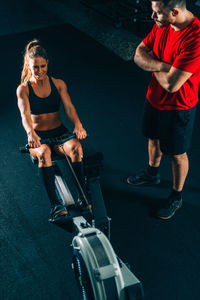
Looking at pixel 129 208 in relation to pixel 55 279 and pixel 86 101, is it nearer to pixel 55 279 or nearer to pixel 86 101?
pixel 55 279

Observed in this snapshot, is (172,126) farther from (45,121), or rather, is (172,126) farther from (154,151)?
(45,121)

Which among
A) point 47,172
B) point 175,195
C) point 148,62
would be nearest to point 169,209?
point 175,195

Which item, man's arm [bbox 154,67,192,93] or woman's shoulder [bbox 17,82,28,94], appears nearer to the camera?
man's arm [bbox 154,67,192,93]

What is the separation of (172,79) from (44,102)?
2.88ft

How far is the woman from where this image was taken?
7.18ft

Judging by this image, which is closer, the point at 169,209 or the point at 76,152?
the point at 76,152

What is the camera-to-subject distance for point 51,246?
2248 millimetres

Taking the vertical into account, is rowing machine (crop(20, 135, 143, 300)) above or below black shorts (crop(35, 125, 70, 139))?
below

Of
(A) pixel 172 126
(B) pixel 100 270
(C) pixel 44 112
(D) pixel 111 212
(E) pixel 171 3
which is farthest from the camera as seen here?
(D) pixel 111 212

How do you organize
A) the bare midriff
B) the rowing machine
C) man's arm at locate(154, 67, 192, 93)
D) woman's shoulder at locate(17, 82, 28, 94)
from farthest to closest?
the bare midriff → woman's shoulder at locate(17, 82, 28, 94) → man's arm at locate(154, 67, 192, 93) → the rowing machine

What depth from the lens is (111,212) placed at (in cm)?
250

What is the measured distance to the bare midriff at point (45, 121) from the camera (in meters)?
2.36

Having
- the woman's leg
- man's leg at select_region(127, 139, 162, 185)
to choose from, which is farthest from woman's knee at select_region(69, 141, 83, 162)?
man's leg at select_region(127, 139, 162, 185)

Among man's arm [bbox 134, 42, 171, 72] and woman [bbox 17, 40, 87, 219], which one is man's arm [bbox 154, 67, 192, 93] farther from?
woman [bbox 17, 40, 87, 219]
